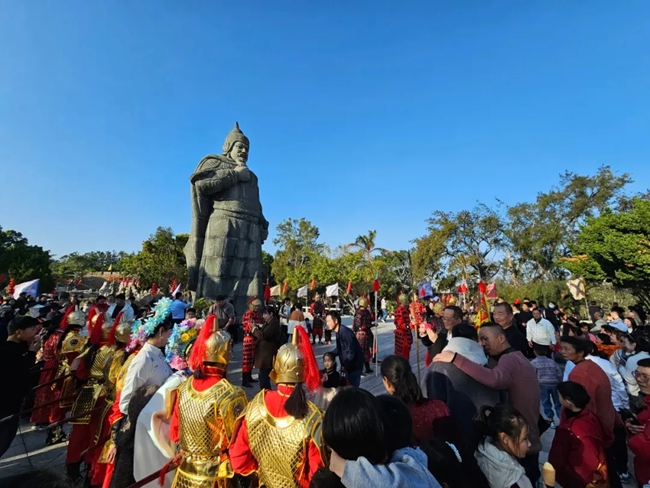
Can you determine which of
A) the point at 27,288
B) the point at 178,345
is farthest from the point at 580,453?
the point at 27,288

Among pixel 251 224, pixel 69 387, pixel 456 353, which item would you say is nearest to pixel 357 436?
pixel 456 353

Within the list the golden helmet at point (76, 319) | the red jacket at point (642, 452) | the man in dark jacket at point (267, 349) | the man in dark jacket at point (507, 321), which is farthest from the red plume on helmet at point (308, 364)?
the golden helmet at point (76, 319)

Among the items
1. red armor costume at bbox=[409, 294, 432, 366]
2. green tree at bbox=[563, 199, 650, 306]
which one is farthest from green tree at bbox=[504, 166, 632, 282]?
red armor costume at bbox=[409, 294, 432, 366]

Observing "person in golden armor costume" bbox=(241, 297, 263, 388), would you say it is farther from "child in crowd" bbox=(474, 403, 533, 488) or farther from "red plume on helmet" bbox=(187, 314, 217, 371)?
"child in crowd" bbox=(474, 403, 533, 488)

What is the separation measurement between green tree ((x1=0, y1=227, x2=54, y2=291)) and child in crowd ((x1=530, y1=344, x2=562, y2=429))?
122ft

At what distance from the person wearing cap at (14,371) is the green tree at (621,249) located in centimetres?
2287

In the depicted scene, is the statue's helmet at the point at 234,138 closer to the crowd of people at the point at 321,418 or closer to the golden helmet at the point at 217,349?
the crowd of people at the point at 321,418

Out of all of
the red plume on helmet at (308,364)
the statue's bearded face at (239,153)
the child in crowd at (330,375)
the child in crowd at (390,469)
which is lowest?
the child in crowd at (330,375)

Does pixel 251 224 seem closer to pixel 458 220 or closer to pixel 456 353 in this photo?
pixel 456 353

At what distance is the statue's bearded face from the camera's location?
499 inches

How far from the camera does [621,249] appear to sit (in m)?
18.0

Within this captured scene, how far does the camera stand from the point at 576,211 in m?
29.3

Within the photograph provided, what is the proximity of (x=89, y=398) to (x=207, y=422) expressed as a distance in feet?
8.14

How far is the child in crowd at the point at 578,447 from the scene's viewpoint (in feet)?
8.02
